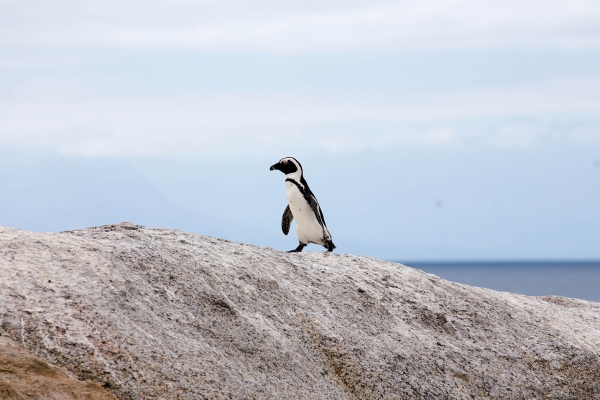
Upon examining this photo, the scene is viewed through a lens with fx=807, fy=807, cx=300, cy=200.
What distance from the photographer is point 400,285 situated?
31.2 feet

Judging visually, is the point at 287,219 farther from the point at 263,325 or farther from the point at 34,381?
the point at 34,381

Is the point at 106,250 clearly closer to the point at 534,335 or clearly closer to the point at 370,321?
the point at 370,321

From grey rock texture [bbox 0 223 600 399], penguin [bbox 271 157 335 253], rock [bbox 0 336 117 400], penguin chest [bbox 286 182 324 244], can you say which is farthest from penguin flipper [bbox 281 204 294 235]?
rock [bbox 0 336 117 400]

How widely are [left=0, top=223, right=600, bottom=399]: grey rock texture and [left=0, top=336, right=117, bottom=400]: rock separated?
0.13 m

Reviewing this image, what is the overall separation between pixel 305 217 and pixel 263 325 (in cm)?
452

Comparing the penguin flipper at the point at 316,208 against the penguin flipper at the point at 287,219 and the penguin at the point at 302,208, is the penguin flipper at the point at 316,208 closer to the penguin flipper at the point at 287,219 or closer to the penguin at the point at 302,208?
the penguin at the point at 302,208

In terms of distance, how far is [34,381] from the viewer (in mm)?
5844

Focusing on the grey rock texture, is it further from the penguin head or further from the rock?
the penguin head

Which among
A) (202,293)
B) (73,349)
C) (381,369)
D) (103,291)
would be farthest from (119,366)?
(381,369)

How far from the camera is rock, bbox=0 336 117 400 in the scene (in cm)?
576

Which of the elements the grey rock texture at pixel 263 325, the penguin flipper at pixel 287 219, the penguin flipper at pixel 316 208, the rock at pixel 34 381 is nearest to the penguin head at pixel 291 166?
the penguin flipper at pixel 316 208

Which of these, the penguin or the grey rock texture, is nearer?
the grey rock texture

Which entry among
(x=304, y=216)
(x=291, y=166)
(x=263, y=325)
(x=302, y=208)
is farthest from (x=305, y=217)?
(x=263, y=325)

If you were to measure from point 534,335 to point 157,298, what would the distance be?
4864 mm
